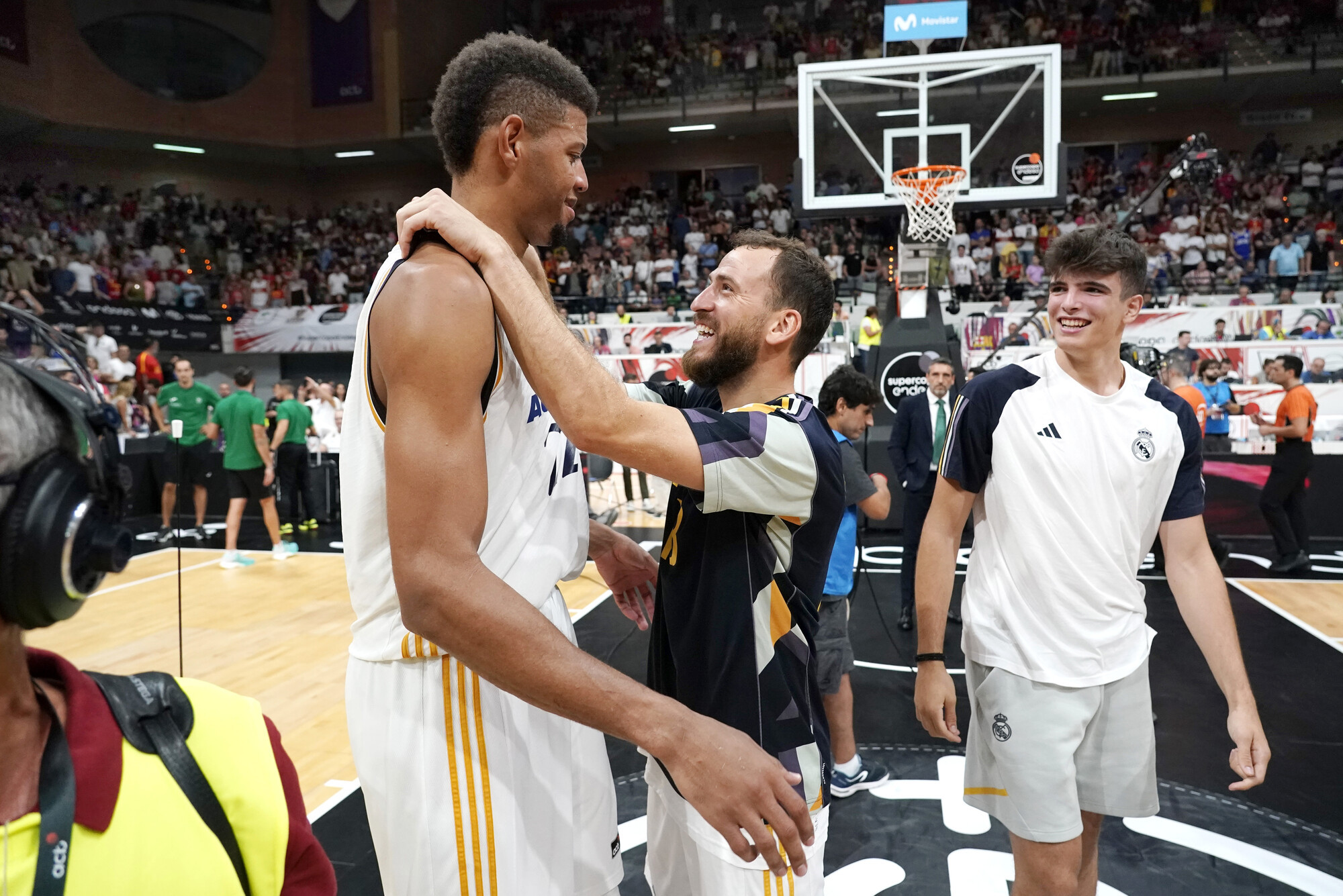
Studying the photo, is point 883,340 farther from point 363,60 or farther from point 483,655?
point 363,60

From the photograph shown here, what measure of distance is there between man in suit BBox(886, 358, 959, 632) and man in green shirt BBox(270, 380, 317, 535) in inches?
257

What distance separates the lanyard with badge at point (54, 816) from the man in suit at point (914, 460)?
561 centimetres

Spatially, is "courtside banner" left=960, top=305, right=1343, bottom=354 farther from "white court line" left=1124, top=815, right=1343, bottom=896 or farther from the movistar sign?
"white court line" left=1124, top=815, right=1343, bottom=896

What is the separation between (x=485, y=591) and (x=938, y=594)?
1483 millimetres

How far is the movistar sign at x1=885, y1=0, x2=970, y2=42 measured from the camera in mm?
12938

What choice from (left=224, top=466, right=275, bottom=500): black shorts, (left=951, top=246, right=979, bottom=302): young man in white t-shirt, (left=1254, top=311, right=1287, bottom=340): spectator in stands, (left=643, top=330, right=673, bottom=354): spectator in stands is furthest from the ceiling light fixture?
(left=224, top=466, right=275, bottom=500): black shorts

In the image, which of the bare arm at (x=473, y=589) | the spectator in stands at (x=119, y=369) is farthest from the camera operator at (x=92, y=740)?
the spectator in stands at (x=119, y=369)

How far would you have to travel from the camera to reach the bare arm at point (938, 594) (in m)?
2.29

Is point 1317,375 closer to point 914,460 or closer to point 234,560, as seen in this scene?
point 914,460

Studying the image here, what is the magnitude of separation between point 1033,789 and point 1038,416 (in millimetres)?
957

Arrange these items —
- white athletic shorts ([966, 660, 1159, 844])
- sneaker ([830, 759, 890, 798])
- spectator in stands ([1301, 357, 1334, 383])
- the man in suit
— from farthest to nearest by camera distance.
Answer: spectator in stands ([1301, 357, 1334, 383]), the man in suit, sneaker ([830, 759, 890, 798]), white athletic shorts ([966, 660, 1159, 844])

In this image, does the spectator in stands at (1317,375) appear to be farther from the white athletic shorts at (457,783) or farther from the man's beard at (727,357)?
the white athletic shorts at (457,783)

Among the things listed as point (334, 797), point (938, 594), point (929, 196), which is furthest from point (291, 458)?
point (938, 594)

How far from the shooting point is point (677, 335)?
51.4 feet
